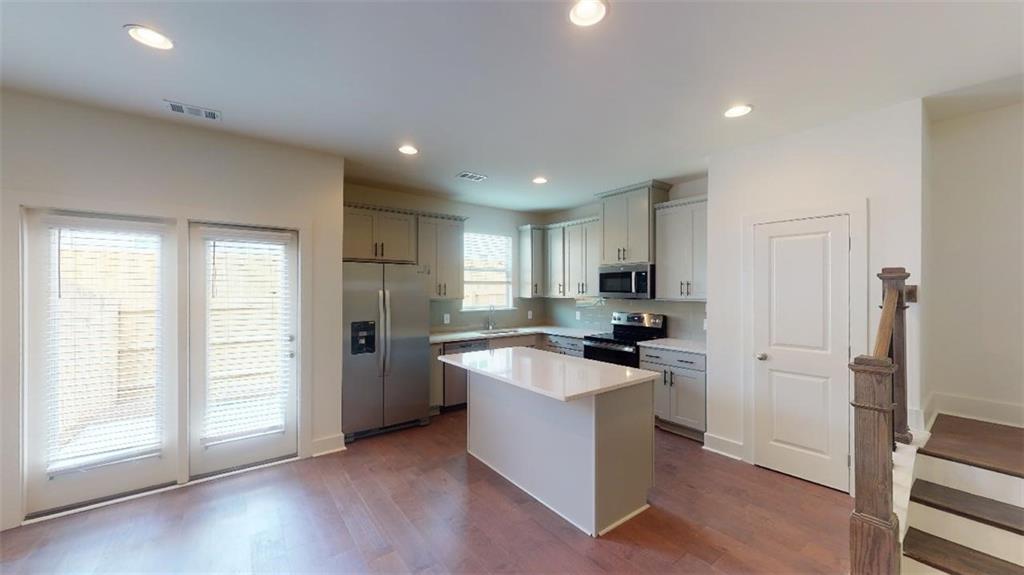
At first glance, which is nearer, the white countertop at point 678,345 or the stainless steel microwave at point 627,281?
the white countertop at point 678,345

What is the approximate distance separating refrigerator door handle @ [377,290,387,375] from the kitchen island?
1.17m

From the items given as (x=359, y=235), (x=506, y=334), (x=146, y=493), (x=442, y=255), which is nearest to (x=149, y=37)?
(x=359, y=235)

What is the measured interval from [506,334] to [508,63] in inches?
145

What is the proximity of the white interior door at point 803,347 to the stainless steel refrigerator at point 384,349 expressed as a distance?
10.8 feet

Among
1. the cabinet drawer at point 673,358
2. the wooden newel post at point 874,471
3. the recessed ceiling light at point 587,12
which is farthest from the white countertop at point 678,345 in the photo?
the recessed ceiling light at point 587,12

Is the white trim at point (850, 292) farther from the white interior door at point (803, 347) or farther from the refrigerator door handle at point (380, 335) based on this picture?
the refrigerator door handle at point (380, 335)

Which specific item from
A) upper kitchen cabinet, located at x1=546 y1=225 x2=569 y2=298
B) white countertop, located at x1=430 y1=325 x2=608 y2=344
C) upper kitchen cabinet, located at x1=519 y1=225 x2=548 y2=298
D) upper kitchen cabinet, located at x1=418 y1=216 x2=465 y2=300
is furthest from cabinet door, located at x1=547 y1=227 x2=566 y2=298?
upper kitchen cabinet, located at x1=418 y1=216 x2=465 y2=300

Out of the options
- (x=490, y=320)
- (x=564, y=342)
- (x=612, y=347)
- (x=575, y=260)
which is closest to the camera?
(x=612, y=347)

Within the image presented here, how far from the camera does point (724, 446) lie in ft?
11.5

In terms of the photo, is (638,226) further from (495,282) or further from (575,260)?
(495,282)

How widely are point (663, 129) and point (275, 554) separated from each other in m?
3.82

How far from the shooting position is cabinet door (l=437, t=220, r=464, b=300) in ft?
16.6

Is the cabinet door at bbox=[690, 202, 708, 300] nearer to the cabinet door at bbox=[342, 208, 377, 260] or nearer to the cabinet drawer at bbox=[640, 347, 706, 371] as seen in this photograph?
the cabinet drawer at bbox=[640, 347, 706, 371]

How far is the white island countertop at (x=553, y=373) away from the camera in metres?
2.29
